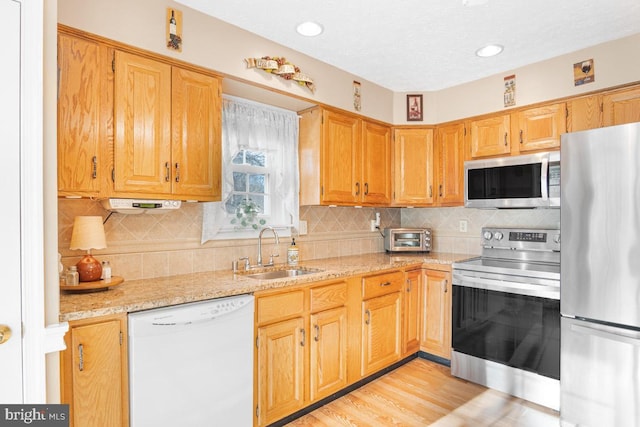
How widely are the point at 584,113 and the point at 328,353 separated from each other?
8.09 ft

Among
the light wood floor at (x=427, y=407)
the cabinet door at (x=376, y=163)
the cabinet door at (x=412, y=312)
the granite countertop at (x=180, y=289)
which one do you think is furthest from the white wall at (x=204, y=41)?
the light wood floor at (x=427, y=407)

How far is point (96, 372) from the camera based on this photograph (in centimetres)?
147

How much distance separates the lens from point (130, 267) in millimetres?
2068

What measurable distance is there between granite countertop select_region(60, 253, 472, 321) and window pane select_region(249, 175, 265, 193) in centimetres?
63

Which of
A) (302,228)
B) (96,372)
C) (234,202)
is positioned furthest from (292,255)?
(96,372)

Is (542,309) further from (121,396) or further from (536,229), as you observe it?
(121,396)

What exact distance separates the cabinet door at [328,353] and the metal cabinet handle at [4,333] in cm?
151

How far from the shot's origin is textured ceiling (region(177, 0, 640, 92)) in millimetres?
2031

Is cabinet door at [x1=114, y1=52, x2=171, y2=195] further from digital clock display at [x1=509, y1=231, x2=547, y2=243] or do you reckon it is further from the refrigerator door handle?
digital clock display at [x1=509, y1=231, x2=547, y2=243]

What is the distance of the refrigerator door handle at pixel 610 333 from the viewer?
74.2 inches

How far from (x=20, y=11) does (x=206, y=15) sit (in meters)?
1.13

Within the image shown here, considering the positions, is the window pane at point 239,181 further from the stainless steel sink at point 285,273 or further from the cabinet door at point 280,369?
the cabinet door at point 280,369

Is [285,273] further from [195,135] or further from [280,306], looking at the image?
[195,135]

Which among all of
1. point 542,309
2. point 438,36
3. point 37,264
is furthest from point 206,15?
point 542,309
